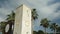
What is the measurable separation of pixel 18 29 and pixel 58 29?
75260 millimetres

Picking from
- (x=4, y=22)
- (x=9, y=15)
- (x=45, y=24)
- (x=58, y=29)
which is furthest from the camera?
(x=58, y=29)

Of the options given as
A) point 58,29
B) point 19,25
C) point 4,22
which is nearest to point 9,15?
point 4,22

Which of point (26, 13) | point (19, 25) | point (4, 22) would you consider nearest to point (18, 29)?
point (19, 25)

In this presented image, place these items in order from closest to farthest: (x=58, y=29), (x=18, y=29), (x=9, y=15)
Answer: (x=18, y=29) < (x=9, y=15) < (x=58, y=29)

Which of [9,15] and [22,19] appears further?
[9,15]

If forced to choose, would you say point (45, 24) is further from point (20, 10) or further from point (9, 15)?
point (20, 10)

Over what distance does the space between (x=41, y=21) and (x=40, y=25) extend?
2359mm

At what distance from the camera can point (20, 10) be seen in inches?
743

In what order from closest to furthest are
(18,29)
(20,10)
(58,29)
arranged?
(18,29) → (20,10) → (58,29)

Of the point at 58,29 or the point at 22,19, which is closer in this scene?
the point at 22,19

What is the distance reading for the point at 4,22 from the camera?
58406mm

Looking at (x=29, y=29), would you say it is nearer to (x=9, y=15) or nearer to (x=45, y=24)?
(x=9, y=15)

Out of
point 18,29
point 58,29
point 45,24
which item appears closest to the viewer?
point 18,29

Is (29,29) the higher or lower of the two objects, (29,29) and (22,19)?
the lower
